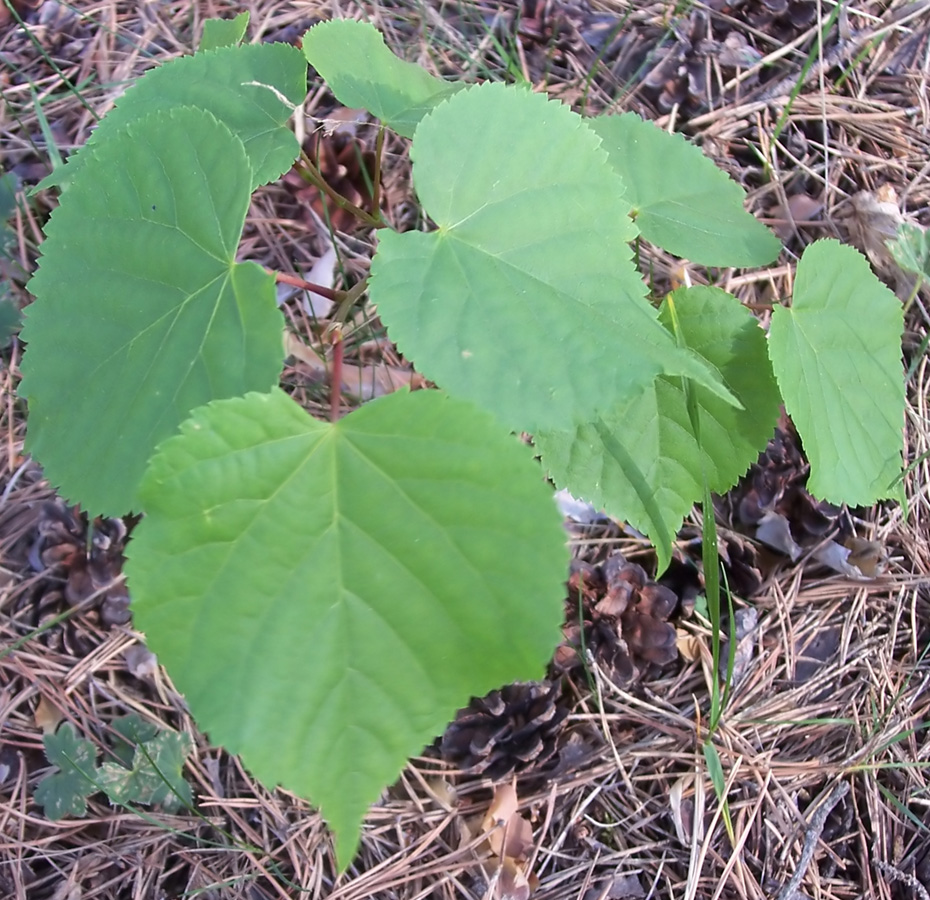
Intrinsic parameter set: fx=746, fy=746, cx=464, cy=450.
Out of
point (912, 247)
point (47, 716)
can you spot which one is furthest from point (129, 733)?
point (912, 247)

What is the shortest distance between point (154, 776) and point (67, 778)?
0.52 feet

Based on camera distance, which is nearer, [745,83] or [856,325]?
[856,325]

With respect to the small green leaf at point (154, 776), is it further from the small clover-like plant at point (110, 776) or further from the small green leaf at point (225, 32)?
the small green leaf at point (225, 32)

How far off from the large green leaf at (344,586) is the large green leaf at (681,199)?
688mm

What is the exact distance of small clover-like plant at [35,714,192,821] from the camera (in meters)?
1.33

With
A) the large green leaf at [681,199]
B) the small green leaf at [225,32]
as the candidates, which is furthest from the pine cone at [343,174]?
the large green leaf at [681,199]

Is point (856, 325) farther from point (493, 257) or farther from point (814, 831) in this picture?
point (814, 831)

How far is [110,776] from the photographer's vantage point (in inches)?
52.9

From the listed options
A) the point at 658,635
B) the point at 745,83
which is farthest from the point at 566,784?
the point at 745,83

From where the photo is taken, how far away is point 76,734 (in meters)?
1.42

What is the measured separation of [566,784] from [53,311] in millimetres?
1178

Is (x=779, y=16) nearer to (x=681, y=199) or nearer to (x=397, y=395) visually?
(x=681, y=199)

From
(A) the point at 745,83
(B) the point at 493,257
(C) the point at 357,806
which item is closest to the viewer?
(C) the point at 357,806

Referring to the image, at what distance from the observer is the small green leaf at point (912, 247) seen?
5.26ft
